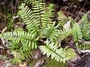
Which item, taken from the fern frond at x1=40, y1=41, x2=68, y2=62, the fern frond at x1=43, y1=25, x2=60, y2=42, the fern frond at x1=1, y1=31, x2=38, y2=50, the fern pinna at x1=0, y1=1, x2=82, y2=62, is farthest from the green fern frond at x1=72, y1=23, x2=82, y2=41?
the fern frond at x1=1, y1=31, x2=38, y2=50

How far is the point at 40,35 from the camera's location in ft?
14.6

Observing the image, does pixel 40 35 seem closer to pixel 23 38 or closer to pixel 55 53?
pixel 23 38

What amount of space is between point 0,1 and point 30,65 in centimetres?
194

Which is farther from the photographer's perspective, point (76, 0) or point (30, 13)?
point (76, 0)

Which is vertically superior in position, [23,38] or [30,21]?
[30,21]

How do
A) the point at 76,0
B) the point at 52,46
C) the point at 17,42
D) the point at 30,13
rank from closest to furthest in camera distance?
1. the point at 52,46
2. the point at 17,42
3. the point at 30,13
4. the point at 76,0

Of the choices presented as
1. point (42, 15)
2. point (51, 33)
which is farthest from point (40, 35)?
point (42, 15)

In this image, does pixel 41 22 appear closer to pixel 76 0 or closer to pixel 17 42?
pixel 17 42

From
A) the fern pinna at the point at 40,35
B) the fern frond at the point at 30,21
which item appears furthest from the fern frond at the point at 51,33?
the fern frond at the point at 30,21

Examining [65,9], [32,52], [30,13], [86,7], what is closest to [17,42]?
[32,52]

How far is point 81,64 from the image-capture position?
13.5 feet

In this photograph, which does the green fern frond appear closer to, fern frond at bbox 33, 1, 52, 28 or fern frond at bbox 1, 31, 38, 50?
fern frond at bbox 33, 1, 52, 28

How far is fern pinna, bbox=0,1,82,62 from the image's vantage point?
13.2 feet

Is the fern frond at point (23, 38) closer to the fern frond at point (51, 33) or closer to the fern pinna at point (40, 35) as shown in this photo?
the fern pinna at point (40, 35)
